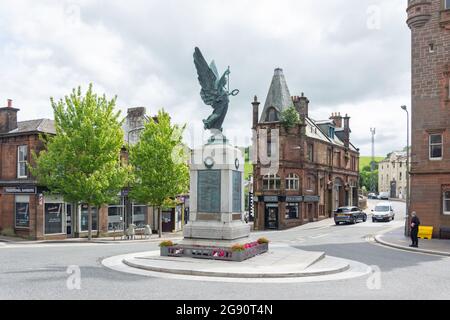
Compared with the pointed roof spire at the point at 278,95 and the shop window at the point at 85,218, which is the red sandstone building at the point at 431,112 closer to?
the pointed roof spire at the point at 278,95

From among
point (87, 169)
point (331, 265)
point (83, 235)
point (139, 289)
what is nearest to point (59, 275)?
point (139, 289)

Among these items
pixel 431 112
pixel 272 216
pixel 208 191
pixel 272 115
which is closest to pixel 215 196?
pixel 208 191

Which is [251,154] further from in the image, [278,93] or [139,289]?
[139,289]

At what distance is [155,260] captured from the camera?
1619 centimetres

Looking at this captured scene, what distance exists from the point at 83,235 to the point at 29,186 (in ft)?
17.7

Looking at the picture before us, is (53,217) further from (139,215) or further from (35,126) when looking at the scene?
(139,215)

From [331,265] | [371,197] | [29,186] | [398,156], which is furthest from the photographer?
[398,156]

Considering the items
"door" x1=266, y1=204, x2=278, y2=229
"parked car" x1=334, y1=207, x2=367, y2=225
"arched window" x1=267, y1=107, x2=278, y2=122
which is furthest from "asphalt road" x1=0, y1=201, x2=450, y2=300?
"arched window" x1=267, y1=107, x2=278, y2=122

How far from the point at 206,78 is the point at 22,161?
18053 mm

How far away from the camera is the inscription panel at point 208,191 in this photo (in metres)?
17.3

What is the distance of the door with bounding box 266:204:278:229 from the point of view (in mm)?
45844

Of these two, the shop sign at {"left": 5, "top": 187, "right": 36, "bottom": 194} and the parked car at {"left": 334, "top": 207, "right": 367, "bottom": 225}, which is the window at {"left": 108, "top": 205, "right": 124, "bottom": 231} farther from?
the parked car at {"left": 334, "top": 207, "right": 367, "bottom": 225}

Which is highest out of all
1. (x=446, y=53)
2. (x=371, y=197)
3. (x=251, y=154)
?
(x=446, y=53)

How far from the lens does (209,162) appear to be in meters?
17.6
